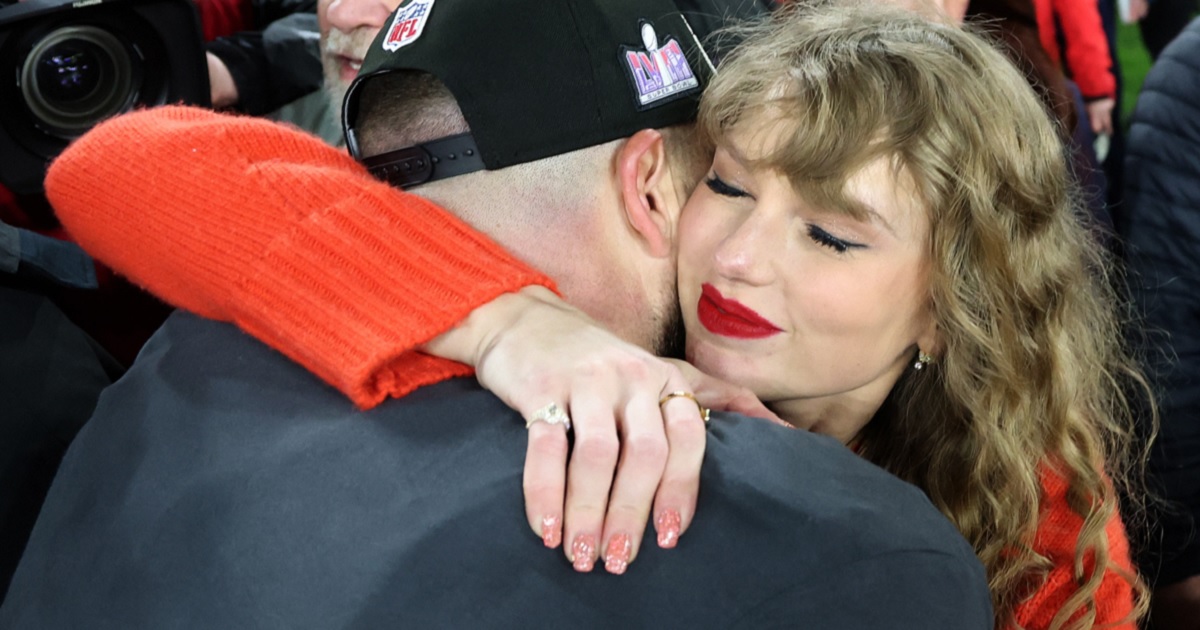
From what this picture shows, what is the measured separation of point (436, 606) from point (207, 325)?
0.47 meters

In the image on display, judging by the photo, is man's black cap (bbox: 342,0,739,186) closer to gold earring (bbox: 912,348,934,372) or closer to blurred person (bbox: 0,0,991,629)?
blurred person (bbox: 0,0,991,629)

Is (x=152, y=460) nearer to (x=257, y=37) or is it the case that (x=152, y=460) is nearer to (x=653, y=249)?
(x=653, y=249)

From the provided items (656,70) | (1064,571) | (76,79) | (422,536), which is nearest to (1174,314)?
(1064,571)

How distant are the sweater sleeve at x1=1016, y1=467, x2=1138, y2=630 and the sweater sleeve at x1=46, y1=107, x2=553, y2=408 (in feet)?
2.25

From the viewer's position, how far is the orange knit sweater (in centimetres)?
98

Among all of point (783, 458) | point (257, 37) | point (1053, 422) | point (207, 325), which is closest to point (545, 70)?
point (207, 325)

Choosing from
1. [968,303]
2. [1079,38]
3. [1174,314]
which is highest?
[968,303]

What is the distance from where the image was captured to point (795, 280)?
1.19m

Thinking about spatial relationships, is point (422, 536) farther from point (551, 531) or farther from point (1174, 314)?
point (1174, 314)

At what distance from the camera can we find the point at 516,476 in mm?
825

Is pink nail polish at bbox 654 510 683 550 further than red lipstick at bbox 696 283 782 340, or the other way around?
red lipstick at bbox 696 283 782 340

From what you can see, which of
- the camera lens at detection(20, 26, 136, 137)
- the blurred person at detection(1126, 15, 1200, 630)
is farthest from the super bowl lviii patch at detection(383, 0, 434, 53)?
the blurred person at detection(1126, 15, 1200, 630)

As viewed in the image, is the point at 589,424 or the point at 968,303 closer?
the point at 589,424

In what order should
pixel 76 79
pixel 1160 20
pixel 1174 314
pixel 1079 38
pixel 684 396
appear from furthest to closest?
pixel 1160 20, pixel 1079 38, pixel 1174 314, pixel 76 79, pixel 684 396
